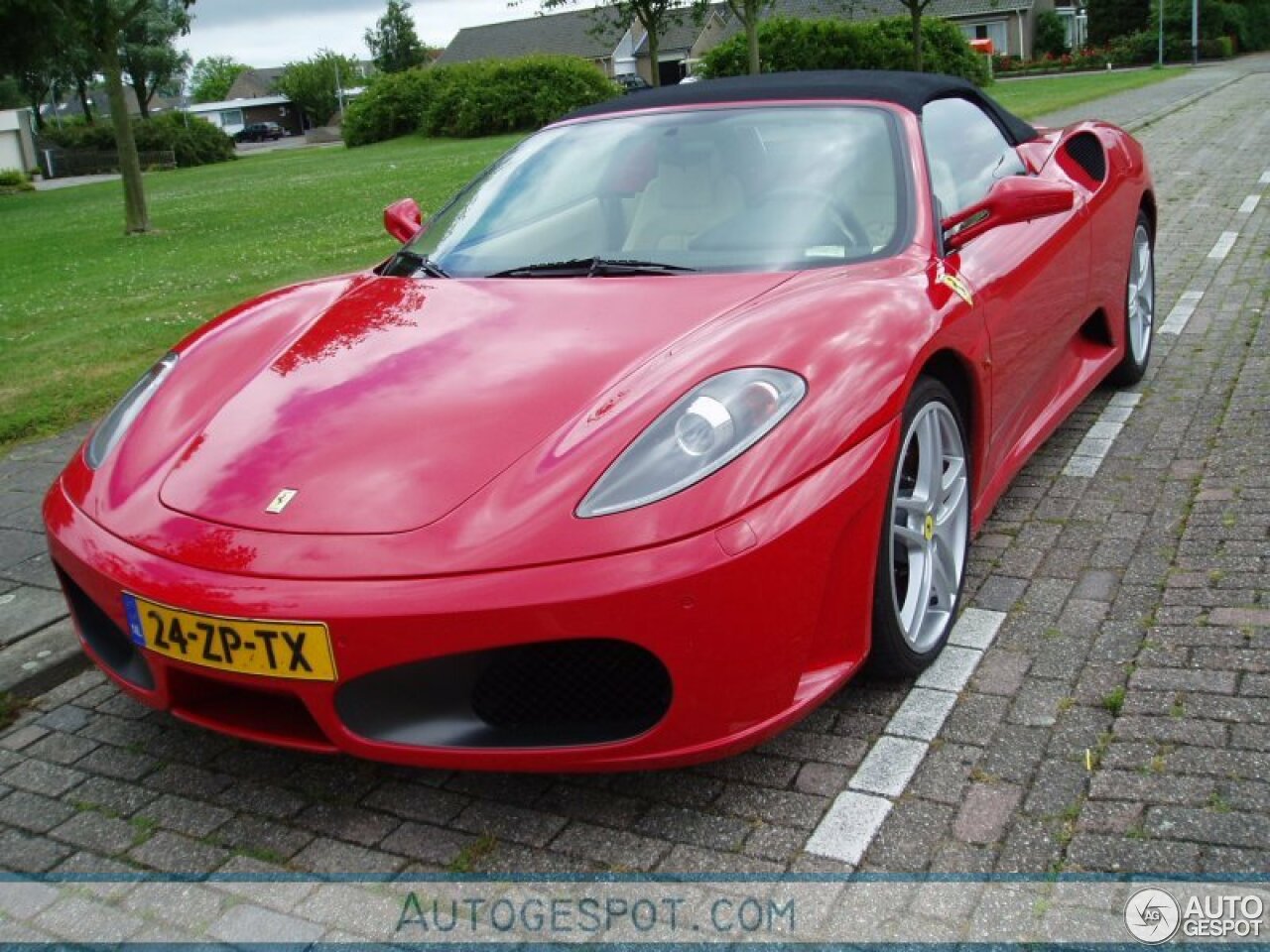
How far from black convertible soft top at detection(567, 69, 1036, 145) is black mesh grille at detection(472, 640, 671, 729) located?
6.89 ft

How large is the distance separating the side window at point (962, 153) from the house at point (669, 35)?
2351 inches

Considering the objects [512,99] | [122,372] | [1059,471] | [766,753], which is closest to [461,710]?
[766,753]

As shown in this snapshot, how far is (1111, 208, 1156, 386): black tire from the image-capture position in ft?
17.5

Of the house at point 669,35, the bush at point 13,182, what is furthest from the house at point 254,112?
the bush at point 13,182

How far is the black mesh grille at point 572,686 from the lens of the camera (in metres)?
2.52

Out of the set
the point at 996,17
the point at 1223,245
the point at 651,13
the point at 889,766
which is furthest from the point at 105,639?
the point at 996,17

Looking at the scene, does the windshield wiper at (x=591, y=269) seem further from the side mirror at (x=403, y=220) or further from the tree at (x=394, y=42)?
the tree at (x=394, y=42)

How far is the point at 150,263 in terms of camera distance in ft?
43.8

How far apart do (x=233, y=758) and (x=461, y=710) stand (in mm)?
835

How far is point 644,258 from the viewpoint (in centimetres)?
352

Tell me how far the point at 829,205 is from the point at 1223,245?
21.8 feet

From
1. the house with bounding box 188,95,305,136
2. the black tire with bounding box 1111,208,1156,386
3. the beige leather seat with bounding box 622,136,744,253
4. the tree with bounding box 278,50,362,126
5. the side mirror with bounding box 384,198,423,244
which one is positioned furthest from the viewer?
the house with bounding box 188,95,305,136

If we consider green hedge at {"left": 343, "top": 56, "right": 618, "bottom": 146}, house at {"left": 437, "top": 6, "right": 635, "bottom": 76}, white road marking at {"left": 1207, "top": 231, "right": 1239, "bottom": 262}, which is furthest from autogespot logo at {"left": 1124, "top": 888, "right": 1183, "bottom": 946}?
house at {"left": 437, "top": 6, "right": 635, "bottom": 76}

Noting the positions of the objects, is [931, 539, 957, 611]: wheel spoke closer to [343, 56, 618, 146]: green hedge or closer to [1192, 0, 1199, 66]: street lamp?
[343, 56, 618, 146]: green hedge
